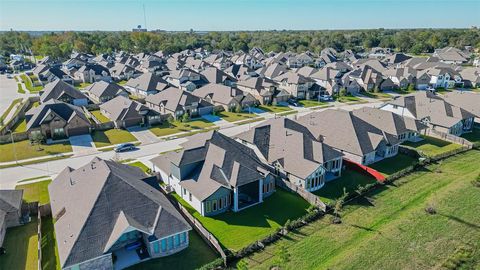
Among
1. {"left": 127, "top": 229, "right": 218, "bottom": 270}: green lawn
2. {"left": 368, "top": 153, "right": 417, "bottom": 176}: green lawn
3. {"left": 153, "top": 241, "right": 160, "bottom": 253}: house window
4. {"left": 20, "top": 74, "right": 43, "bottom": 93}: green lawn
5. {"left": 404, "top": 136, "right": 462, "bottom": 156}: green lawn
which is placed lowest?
{"left": 368, "top": 153, "right": 417, "bottom": 176}: green lawn

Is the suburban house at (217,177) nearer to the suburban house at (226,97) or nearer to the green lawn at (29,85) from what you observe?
the suburban house at (226,97)

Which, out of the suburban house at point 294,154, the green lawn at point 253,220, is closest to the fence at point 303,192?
the green lawn at point 253,220

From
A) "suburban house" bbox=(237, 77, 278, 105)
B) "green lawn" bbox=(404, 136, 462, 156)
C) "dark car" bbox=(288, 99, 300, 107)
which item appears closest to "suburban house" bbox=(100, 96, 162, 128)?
"suburban house" bbox=(237, 77, 278, 105)

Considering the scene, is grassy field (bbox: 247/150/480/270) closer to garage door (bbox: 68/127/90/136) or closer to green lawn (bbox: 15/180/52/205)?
green lawn (bbox: 15/180/52/205)

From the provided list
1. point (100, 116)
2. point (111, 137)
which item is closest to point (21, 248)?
point (111, 137)

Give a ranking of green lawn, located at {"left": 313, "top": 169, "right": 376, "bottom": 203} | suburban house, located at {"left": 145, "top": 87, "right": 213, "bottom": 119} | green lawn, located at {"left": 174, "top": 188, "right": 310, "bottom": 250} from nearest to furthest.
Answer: green lawn, located at {"left": 174, "top": 188, "right": 310, "bottom": 250}
green lawn, located at {"left": 313, "top": 169, "right": 376, "bottom": 203}
suburban house, located at {"left": 145, "top": 87, "right": 213, "bottom": 119}

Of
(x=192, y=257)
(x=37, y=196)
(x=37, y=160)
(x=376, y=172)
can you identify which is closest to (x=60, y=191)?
(x=37, y=196)

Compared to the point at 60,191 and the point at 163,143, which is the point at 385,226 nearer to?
the point at 60,191
